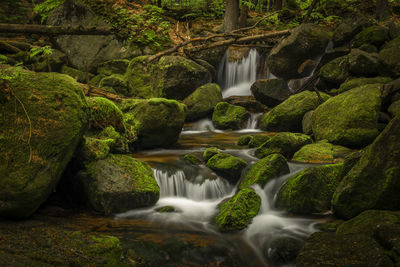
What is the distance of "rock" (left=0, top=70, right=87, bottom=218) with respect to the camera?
3.54 metres

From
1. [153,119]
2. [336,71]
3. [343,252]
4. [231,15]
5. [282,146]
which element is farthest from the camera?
[231,15]

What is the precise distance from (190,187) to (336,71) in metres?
7.88

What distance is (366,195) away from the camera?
3.98 meters

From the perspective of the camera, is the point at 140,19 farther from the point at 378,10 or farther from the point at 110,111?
the point at 378,10

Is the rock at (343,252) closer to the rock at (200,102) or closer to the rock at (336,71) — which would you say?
the rock at (336,71)

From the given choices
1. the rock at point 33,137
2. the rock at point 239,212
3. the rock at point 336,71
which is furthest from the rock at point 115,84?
the rock at point 239,212

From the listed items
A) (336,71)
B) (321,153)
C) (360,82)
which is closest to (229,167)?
(321,153)

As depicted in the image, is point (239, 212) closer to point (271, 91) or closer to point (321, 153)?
point (321, 153)

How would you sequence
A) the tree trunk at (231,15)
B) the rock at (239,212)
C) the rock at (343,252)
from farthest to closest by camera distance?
the tree trunk at (231,15)
the rock at (239,212)
the rock at (343,252)

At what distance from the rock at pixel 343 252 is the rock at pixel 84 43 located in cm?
1432

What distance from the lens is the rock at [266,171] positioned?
214 inches

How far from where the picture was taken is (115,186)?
4777 mm

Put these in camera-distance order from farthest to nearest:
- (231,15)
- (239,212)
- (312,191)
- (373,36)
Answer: (231,15)
(373,36)
(312,191)
(239,212)

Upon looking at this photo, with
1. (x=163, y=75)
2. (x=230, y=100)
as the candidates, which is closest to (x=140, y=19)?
(x=163, y=75)
